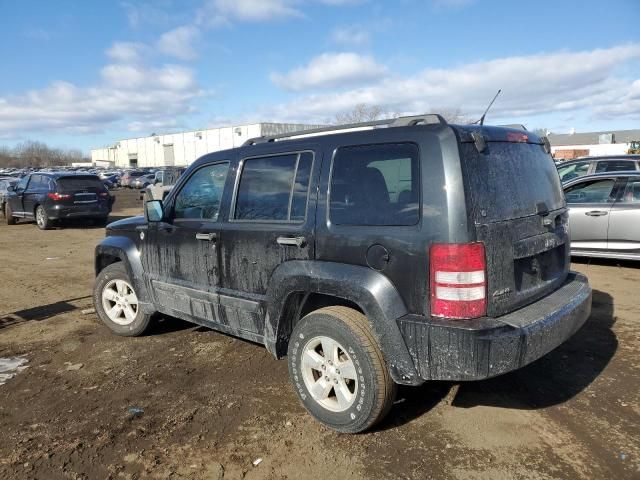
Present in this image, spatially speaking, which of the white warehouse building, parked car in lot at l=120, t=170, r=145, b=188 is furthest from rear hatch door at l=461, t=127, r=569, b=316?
the white warehouse building

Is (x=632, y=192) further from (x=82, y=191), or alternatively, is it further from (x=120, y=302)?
(x=82, y=191)

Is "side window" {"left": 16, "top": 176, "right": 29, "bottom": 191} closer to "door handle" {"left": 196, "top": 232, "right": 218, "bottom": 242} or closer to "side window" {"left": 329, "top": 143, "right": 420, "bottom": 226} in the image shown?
"door handle" {"left": 196, "top": 232, "right": 218, "bottom": 242}

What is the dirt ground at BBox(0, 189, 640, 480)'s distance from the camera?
9.56 ft

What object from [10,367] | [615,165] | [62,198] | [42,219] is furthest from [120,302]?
[42,219]

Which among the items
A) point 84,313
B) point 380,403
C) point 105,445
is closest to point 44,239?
point 84,313

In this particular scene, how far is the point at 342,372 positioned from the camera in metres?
3.17

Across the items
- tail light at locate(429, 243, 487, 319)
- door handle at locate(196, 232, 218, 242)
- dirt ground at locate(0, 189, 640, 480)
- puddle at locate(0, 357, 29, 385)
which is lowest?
dirt ground at locate(0, 189, 640, 480)

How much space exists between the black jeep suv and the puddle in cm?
172

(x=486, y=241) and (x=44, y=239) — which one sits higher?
(x=486, y=241)

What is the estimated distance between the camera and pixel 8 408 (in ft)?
12.1

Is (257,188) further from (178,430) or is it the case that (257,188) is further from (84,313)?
(84,313)

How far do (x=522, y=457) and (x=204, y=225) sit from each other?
2.77 meters

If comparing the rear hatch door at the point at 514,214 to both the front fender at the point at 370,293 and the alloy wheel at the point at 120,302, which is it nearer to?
the front fender at the point at 370,293

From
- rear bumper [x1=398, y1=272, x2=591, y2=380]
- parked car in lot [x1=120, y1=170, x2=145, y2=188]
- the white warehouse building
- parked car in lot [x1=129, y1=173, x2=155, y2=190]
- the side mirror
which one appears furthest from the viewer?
the white warehouse building
